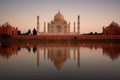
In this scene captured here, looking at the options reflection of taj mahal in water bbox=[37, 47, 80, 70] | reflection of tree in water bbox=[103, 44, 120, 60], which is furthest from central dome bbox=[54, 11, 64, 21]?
reflection of taj mahal in water bbox=[37, 47, 80, 70]

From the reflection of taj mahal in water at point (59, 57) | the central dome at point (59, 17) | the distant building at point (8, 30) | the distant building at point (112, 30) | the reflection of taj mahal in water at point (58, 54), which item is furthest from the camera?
the central dome at point (59, 17)

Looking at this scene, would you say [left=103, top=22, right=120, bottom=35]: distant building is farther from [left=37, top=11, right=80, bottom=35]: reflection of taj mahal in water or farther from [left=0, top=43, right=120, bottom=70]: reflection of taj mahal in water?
[left=0, top=43, right=120, bottom=70]: reflection of taj mahal in water

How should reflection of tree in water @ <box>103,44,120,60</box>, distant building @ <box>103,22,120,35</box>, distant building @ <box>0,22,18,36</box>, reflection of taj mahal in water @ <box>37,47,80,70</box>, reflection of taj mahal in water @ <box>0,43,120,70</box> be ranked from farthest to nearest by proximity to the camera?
1. distant building @ <box>103,22,120,35</box>
2. distant building @ <box>0,22,18,36</box>
3. reflection of tree in water @ <box>103,44,120,60</box>
4. reflection of taj mahal in water @ <box>0,43,120,70</box>
5. reflection of taj mahal in water @ <box>37,47,80,70</box>

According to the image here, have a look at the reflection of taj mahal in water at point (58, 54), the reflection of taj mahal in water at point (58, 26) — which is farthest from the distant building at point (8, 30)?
the reflection of taj mahal in water at point (58, 54)

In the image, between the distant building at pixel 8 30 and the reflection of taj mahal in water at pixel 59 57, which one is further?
the distant building at pixel 8 30

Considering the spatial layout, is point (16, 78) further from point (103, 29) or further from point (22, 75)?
point (103, 29)

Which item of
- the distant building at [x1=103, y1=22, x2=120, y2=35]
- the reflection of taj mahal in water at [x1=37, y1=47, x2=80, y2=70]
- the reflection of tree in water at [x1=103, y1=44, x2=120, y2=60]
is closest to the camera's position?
the reflection of taj mahal in water at [x1=37, y1=47, x2=80, y2=70]

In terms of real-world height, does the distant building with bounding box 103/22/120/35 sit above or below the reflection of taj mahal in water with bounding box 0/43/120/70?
above

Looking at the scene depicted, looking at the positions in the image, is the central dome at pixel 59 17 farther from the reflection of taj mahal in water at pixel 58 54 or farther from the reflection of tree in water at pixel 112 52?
the reflection of tree in water at pixel 112 52

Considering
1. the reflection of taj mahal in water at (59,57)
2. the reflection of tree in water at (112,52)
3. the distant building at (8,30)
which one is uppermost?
the distant building at (8,30)

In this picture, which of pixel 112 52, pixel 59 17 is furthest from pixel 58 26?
pixel 112 52

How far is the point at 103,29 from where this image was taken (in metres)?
26.4

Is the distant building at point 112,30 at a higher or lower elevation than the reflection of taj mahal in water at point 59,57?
higher

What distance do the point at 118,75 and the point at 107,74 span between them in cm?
23
